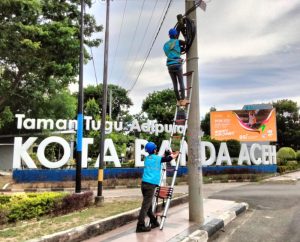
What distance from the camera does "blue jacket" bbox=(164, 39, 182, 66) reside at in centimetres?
895

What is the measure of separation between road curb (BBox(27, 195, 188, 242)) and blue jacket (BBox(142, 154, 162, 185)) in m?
1.42

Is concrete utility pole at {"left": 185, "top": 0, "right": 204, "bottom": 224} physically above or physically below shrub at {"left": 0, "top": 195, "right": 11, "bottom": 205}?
above

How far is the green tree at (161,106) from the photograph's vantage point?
51250 mm

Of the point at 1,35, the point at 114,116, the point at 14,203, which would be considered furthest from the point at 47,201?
the point at 114,116

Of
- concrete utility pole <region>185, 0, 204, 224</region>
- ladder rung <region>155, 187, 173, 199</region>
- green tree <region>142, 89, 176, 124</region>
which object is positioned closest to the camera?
ladder rung <region>155, 187, 173, 199</region>

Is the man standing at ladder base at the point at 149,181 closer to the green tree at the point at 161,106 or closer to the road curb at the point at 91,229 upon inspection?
the road curb at the point at 91,229

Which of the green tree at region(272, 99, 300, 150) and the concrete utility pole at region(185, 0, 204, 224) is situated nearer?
the concrete utility pole at region(185, 0, 204, 224)

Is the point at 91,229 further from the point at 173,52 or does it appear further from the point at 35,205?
the point at 173,52

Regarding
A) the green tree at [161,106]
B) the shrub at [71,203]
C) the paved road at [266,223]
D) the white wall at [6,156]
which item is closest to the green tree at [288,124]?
the green tree at [161,106]

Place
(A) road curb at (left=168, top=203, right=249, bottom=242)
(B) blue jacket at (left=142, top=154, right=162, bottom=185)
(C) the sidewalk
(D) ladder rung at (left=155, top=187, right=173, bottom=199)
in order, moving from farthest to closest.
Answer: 1. (C) the sidewalk
2. (D) ladder rung at (left=155, top=187, right=173, bottom=199)
3. (B) blue jacket at (left=142, top=154, right=162, bottom=185)
4. (A) road curb at (left=168, top=203, right=249, bottom=242)

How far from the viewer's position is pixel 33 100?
32375 millimetres

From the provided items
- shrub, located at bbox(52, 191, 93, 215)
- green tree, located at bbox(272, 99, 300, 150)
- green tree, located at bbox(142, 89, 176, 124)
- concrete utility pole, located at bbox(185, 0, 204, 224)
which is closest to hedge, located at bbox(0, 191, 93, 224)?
shrub, located at bbox(52, 191, 93, 215)

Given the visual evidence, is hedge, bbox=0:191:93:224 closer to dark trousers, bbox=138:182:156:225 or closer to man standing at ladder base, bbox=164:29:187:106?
dark trousers, bbox=138:182:156:225

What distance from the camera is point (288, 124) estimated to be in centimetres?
5800
